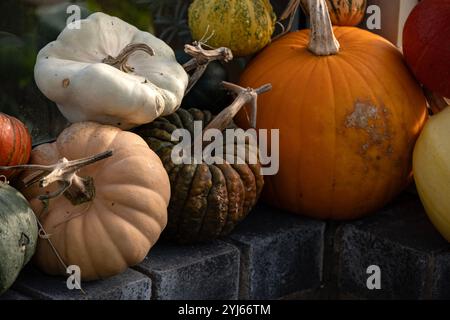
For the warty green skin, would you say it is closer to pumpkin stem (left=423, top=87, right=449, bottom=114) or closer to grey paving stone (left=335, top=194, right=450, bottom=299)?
pumpkin stem (left=423, top=87, right=449, bottom=114)

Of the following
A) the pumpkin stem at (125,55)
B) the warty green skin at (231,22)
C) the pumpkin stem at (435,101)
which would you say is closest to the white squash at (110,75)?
the pumpkin stem at (125,55)

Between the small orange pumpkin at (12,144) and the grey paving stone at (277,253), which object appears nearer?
the small orange pumpkin at (12,144)

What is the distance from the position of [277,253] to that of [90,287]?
775 mm

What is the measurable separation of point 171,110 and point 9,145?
57 cm

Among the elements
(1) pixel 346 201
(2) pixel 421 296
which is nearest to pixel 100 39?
(1) pixel 346 201

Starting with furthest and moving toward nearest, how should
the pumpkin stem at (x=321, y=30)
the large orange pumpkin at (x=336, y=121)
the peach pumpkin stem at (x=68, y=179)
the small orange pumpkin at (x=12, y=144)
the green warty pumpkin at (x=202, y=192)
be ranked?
1. the pumpkin stem at (x=321, y=30)
2. the large orange pumpkin at (x=336, y=121)
3. the green warty pumpkin at (x=202, y=192)
4. the small orange pumpkin at (x=12, y=144)
5. the peach pumpkin stem at (x=68, y=179)

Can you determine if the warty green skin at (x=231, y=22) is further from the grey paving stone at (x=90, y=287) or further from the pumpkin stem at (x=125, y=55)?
the grey paving stone at (x=90, y=287)

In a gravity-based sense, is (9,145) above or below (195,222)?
above

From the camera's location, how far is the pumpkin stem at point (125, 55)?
3.05 meters

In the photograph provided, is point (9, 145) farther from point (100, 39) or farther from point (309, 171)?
point (309, 171)

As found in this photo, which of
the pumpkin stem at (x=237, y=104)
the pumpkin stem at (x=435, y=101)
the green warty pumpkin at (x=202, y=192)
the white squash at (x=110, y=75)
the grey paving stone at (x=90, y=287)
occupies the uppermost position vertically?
the white squash at (x=110, y=75)

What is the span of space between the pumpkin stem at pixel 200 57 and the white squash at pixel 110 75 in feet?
0.25

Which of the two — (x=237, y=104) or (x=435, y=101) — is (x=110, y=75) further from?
(x=435, y=101)

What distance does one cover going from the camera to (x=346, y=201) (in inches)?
136
